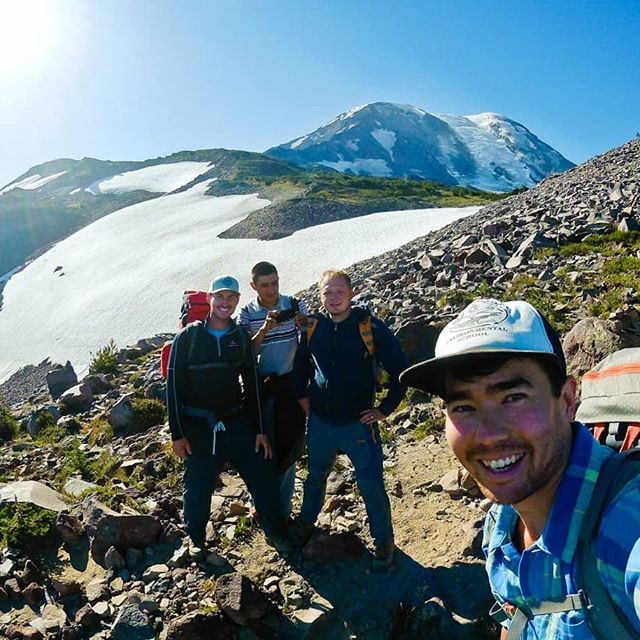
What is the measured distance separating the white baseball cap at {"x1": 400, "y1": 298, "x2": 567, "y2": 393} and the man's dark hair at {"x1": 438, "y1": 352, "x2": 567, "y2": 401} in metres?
0.01

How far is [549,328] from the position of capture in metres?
1.66

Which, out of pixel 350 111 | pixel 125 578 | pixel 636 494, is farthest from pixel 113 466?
pixel 350 111

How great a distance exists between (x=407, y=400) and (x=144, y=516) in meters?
3.78

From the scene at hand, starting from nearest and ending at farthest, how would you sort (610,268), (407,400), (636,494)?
(636,494)
(407,400)
(610,268)

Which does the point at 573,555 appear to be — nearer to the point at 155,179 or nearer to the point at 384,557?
the point at 384,557

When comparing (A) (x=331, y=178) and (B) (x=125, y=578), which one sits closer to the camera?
(B) (x=125, y=578)

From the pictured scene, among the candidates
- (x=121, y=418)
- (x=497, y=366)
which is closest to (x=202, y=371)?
(x=497, y=366)

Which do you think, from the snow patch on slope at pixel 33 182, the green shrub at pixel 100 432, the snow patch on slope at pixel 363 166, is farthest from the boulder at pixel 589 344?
the snow patch on slope at pixel 363 166

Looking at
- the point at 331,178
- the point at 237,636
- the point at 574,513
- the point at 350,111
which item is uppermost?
the point at 350,111

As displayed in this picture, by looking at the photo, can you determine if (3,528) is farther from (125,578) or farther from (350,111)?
(350,111)

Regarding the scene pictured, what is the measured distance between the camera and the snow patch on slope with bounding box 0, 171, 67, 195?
106000 mm

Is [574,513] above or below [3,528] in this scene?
above

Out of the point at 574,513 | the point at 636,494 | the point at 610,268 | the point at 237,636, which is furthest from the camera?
the point at 610,268

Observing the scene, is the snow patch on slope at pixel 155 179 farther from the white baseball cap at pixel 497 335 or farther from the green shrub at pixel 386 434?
the white baseball cap at pixel 497 335
